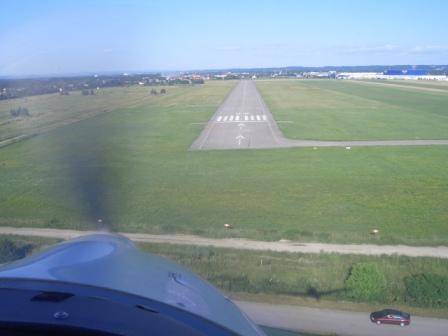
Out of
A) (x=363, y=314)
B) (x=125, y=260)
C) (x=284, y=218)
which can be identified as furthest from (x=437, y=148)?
(x=125, y=260)

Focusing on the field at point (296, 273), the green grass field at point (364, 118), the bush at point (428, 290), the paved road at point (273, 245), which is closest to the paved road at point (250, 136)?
the green grass field at point (364, 118)

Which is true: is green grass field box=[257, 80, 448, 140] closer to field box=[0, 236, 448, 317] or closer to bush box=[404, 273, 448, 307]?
field box=[0, 236, 448, 317]

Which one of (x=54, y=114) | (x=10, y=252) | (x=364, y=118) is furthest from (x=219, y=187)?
(x=364, y=118)

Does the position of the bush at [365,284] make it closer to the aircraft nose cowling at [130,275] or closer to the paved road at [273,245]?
the paved road at [273,245]

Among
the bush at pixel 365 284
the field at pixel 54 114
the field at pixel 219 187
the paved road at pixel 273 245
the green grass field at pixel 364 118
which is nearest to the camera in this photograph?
the bush at pixel 365 284

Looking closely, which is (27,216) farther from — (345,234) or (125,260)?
(125,260)

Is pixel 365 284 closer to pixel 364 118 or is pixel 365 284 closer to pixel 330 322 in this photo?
pixel 330 322
